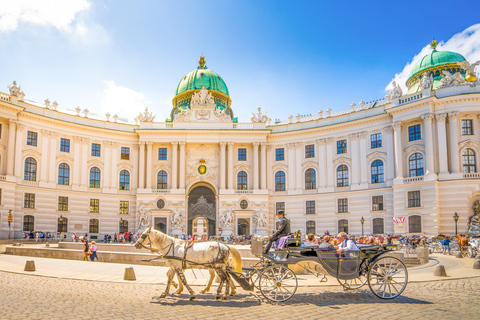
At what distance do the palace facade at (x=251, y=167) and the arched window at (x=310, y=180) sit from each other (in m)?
0.14

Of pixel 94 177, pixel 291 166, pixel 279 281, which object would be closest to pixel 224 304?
pixel 279 281

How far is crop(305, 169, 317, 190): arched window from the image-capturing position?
53.8 m

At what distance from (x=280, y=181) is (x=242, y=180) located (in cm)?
522

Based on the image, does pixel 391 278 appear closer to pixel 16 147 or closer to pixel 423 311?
pixel 423 311

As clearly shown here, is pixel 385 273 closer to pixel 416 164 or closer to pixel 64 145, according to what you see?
pixel 416 164

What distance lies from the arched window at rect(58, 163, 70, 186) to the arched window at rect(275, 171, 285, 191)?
27256 millimetres

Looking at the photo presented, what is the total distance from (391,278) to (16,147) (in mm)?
46940

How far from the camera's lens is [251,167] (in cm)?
5641

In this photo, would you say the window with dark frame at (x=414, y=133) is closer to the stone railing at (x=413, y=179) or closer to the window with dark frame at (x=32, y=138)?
the stone railing at (x=413, y=179)

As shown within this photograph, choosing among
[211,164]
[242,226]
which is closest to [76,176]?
[211,164]

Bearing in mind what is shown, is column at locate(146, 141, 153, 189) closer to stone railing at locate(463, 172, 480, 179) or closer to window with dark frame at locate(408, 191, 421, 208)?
window with dark frame at locate(408, 191, 421, 208)

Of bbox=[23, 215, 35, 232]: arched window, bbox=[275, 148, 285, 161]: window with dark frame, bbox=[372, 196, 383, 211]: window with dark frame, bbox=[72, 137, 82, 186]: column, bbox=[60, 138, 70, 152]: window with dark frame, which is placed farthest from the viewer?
bbox=[275, 148, 285, 161]: window with dark frame

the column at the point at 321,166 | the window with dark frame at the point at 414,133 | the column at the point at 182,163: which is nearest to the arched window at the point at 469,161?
the window with dark frame at the point at 414,133

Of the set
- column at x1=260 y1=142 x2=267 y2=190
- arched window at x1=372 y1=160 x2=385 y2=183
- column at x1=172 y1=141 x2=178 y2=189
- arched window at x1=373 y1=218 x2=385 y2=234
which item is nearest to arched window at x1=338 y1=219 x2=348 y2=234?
arched window at x1=373 y1=218 x2=385 y2=234
